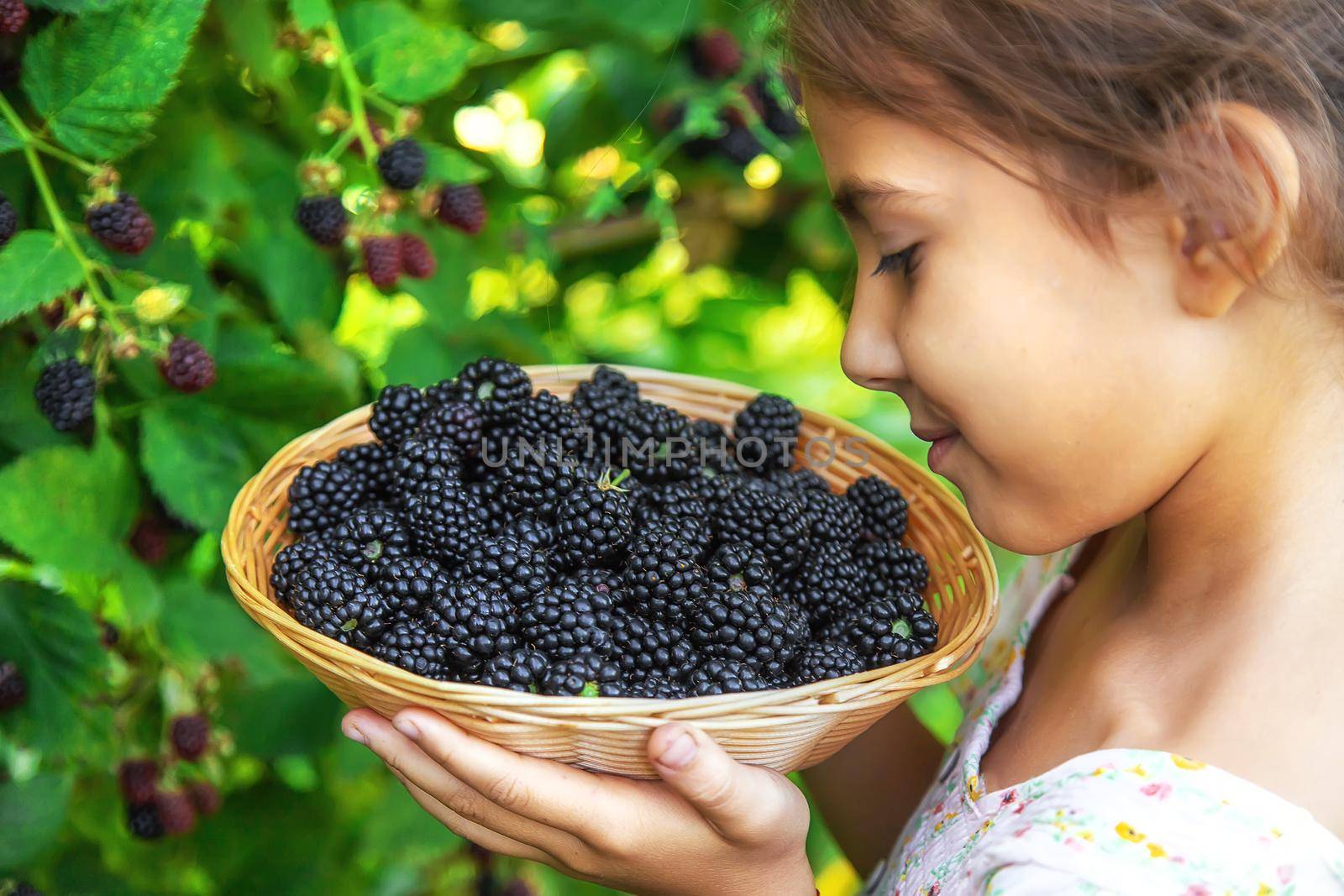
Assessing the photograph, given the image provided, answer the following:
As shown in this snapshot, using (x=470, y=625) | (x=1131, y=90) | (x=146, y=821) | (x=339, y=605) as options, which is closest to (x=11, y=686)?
(x=146, y=821)

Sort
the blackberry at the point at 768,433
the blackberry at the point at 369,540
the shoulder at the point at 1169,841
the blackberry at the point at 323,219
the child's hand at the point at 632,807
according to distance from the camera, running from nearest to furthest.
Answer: the shoulder at the point at 1169,841 → the child's hand at the point at 632,807 → the blackberry at the point at 369,540 → the blackberry at the point at 323,219 → the blackberry at the point at 768,433

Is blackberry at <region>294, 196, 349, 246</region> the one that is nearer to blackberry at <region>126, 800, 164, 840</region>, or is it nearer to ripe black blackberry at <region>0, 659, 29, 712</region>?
ripe black blackberry at <region>0, 659, 29, 712</region>

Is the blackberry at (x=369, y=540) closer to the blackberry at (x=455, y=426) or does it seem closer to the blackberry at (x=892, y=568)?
the blackberry at (x=455, y=426)

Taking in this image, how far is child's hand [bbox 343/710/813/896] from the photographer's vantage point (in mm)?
761

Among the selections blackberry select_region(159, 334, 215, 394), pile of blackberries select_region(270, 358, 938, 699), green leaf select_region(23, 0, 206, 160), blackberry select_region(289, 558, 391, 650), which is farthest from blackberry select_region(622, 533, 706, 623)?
green leaf select_region(23, 0, 206, 160)

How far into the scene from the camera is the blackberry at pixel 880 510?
1172 mm

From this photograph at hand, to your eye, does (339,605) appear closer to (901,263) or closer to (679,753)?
(679,753)

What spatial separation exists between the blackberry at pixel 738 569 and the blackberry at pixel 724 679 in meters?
0.10

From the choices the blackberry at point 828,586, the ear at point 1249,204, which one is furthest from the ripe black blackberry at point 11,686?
the ear at point 1249,204

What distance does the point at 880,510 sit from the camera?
117cm

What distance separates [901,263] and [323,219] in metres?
0.60

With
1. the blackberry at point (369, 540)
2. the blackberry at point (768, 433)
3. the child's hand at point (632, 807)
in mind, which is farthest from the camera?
the blackberry at point (768, 433)

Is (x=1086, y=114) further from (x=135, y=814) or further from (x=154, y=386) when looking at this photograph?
(x=135, y=814)

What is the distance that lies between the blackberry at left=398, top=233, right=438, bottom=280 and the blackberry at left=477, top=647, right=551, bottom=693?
1.70ft
